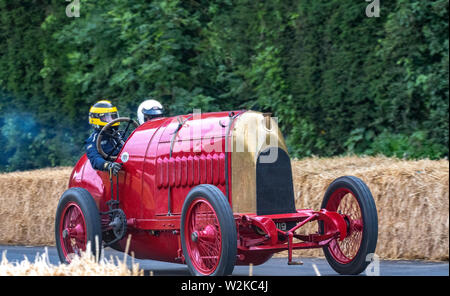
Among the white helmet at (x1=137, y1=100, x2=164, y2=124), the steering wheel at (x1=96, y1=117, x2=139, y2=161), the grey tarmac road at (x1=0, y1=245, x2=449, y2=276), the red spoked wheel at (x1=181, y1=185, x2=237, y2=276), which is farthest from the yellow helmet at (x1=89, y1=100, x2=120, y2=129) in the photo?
the red spoked wheel at (x1=181, y1=185, x2=237, y2=276)

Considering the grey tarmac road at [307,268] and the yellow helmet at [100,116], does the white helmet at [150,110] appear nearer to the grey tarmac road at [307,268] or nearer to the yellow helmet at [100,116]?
the yellow helmet at [100,116]

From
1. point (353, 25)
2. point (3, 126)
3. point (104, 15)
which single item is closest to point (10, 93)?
point (3, 126)

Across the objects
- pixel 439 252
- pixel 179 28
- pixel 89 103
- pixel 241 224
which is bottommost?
pixel 439 252

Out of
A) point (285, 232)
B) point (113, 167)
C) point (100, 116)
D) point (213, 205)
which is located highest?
point (100, 116)

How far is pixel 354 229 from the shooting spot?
338 inches

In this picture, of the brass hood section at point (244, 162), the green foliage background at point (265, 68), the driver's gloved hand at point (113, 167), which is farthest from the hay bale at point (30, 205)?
the brass hood section at point (244, 162)

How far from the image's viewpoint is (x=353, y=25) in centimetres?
1551

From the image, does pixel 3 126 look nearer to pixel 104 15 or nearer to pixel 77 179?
pixel 104 15

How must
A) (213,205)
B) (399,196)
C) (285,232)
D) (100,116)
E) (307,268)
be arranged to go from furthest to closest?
(399,196) → (100,116) → (307,268) → (285,232) → (213,205)

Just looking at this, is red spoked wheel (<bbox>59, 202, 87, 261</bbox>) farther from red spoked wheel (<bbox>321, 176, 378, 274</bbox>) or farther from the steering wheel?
red spoked wheel (<bbox>321, 176, 378, 274</bbox>)

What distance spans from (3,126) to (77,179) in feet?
42.8

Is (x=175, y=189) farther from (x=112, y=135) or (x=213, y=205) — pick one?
(x=112, y=135)

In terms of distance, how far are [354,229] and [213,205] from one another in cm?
169

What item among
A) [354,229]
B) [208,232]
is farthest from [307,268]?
[208,232]
